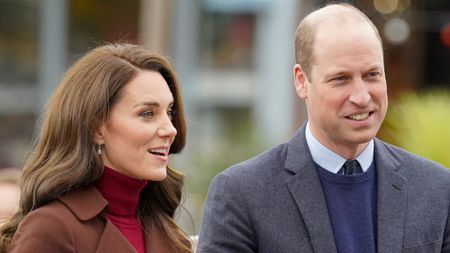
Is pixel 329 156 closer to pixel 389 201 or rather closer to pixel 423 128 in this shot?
pixel 389 201

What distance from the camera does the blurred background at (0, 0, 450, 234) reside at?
36.2 ft

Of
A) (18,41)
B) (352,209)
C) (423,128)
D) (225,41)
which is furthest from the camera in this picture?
(225,41)

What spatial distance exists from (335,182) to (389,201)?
19cm

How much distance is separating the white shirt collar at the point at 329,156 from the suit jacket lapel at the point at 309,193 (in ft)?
0.07

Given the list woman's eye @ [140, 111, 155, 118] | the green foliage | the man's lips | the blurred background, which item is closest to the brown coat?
woman's eye @ [140, 111, 155, 118]

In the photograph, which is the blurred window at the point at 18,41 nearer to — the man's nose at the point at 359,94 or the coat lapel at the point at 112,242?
the coat lapel at the point at 112,242

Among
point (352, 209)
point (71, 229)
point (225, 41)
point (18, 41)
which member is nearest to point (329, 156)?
point (352, 209)

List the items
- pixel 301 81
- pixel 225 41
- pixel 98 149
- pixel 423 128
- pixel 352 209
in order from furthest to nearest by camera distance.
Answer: pixel 225 41
pixel 423 128
pixel 98 149
pixel 301 81
pixel 352 209

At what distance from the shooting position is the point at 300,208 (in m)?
3.47

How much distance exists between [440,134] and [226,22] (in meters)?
4.38

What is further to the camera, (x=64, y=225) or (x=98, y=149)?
(x=98, y=149)

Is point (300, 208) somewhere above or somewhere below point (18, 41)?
above

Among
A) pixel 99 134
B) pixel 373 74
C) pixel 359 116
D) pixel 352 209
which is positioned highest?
pixel 373 74

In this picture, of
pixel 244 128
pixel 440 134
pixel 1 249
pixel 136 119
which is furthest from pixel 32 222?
pixel 244 128
